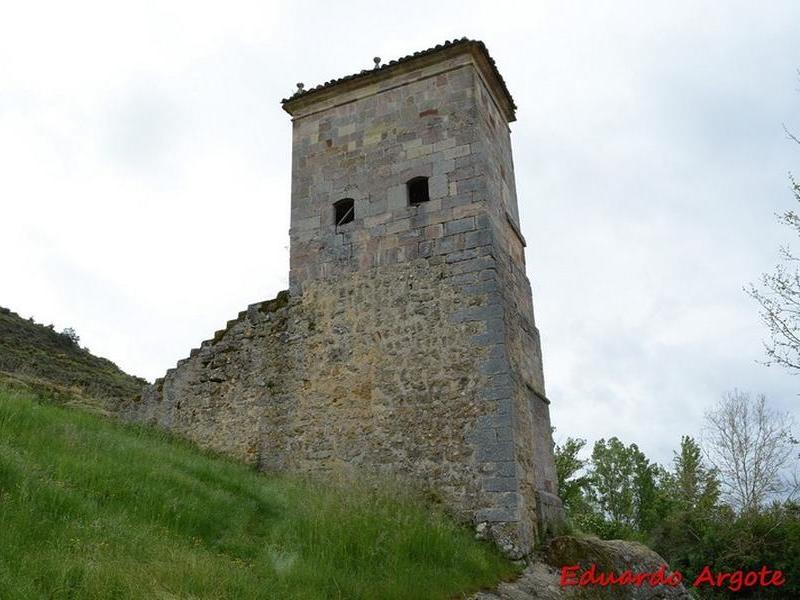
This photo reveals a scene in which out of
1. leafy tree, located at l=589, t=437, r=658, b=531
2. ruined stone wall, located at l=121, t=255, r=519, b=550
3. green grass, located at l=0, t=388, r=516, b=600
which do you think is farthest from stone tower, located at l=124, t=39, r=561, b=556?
leafy tree, located at l=589, t=437, r=658, b=531

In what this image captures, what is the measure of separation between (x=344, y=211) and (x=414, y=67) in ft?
8.89

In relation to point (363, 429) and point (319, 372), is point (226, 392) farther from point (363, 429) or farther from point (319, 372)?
point (363, 429)

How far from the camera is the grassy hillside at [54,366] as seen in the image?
15850mm

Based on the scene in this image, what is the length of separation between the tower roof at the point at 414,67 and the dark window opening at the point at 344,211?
2.13m

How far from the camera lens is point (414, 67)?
11.5 m

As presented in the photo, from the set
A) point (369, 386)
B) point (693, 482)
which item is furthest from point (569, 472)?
point (369, 386)

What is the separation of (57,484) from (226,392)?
5.21 meters

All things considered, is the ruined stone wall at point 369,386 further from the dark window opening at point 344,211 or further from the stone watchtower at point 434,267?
the dark window opening at point 344,211

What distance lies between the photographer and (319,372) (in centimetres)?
1074

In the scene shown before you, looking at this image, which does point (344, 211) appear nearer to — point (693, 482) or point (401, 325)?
point (401, 325)

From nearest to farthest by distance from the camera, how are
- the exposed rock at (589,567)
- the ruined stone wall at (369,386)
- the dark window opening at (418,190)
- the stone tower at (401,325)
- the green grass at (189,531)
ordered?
the green grass at (189,531), the exposed rock at (589,567), the ruined stone wall at (369,386), the stone tower at (401,325), the dark window opening at (418,190)

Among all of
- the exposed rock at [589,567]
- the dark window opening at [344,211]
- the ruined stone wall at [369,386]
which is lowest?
the exposed rock at [589,567]

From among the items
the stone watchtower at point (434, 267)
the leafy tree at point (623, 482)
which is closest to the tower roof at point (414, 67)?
the stone watchtower at point (434, 267)

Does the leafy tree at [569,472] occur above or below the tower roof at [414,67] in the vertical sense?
below
